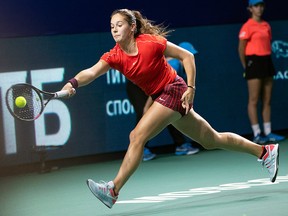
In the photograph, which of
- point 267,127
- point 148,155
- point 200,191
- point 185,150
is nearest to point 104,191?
point 200,191

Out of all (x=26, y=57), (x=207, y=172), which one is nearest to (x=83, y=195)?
(x=207, y=172)

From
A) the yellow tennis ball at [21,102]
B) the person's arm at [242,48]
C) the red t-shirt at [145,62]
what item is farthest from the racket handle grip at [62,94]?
the person's arm at [242,48]

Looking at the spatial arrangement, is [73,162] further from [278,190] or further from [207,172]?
[278,190]

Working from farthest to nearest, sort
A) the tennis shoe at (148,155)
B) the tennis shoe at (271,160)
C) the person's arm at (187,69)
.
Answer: the tennis shoe at (148,155) → the tennis shoe at (271,160) → the person's arm at (187,69)

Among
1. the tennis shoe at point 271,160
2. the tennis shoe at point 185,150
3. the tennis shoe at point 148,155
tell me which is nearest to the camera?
the tennis shoe at point 271,160

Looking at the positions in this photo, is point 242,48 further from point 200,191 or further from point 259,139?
point 200,191

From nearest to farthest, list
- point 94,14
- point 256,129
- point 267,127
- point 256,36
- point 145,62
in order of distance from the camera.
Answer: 1. point 145,62
2. point 94,14
3. point 256,36
4. point 256,129
5. point 267,127

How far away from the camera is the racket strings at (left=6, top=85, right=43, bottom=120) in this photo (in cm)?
666

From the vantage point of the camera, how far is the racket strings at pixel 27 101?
666cm

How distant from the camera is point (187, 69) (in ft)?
23.0

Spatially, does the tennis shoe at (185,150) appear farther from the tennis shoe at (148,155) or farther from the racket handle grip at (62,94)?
the racket handle grip at (62,94)

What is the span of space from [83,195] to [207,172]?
1.66 m

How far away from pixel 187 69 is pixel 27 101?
4.34 ft

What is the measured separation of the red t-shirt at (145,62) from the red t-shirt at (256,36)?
4.41m
